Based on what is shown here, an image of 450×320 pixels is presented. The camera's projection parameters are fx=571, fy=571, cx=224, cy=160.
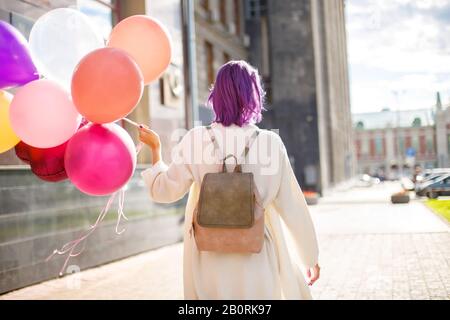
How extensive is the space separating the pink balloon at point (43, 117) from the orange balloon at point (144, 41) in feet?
1.84

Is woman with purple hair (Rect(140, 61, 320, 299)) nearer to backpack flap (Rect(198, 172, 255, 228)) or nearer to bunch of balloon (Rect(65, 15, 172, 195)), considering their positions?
backpack flap (Rect(198, 172, 255, 228))

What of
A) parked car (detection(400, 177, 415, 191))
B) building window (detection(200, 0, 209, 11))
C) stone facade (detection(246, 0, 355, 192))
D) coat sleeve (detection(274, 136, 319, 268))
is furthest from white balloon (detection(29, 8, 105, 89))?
stone facade (detection(246, 0, 355, 192))

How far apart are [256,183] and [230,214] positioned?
214mm

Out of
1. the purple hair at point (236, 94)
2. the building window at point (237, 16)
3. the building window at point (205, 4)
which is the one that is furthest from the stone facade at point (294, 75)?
the purple hair at point (236, 94)

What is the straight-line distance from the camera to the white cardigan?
283 centimetres

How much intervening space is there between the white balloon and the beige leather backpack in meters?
1.59

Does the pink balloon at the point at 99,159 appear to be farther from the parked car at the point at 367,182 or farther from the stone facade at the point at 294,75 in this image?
the parked car at the point at 367,182

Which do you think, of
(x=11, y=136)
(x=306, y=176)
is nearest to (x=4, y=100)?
(x=11, y=136)

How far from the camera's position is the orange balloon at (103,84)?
319 centimetres

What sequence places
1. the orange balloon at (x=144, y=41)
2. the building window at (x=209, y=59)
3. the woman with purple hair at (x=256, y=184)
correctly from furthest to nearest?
the building window at (x=209, y=59) → the orange balloon at (x=144, y=41) → the woman with purple hair at (x=256, y=184)

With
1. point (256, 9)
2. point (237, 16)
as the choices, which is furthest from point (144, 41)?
point (256, 9)

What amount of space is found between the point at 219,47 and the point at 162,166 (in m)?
21.0

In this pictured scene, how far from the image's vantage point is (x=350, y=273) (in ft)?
25.8
